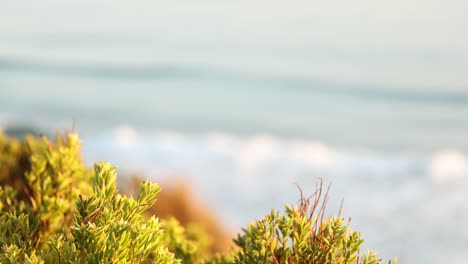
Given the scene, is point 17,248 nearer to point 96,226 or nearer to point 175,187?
point 96,226

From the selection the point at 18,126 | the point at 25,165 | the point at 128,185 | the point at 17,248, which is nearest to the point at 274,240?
the point at 17,248

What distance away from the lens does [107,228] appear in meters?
3.48

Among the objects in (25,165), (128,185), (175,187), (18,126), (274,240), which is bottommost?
(274,240)

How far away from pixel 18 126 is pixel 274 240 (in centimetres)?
3418

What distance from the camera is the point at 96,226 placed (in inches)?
137

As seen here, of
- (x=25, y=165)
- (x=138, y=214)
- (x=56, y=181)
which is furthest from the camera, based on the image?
(x=25, y=165)

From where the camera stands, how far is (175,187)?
48.9ft

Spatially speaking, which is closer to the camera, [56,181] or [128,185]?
[56,181]

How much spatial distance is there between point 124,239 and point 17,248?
0.62 m

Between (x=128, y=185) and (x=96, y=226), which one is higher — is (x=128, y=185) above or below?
above

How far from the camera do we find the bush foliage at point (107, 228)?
134 inches

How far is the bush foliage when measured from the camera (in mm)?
3406

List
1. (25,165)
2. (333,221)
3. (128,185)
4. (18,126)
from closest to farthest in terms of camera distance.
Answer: (333,221) < (25,165) < (128,185) < (18,126)

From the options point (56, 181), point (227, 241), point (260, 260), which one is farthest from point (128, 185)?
point (260, 260)
